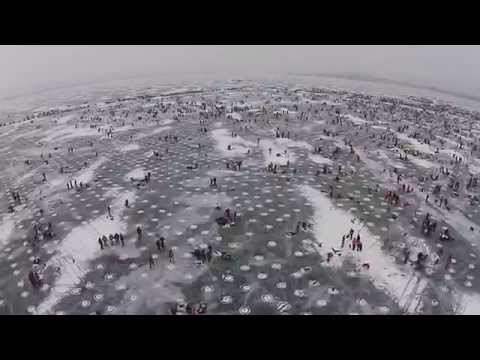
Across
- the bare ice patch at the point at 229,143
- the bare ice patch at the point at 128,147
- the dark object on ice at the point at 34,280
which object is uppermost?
the dark object on ice at the point at 34,280

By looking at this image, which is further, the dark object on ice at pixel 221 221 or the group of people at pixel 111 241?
the dark object on ice at pixel 221 221

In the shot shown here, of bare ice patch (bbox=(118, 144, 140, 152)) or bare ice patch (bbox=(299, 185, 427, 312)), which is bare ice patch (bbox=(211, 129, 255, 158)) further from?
bare ice patch (bbox=(299, 185, 427, 312))

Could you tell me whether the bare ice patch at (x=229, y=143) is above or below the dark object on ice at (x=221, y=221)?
below

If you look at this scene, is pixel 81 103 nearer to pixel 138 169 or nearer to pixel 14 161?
pixel 14 161

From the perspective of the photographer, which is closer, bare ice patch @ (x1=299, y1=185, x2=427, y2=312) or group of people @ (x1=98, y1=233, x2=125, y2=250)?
bare ice patch @ (x1=299, y1=185, x2=427, y2=312)

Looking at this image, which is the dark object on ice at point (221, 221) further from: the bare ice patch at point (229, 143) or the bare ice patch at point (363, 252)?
the bare ice patch at point (229, 143)

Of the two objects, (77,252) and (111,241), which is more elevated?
(111,241)

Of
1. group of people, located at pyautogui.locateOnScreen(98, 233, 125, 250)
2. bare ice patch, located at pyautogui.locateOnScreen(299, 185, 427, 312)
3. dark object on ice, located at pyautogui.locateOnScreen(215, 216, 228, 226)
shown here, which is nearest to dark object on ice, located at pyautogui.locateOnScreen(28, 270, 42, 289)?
group of people, located at pyautogui.locateOnScreen(98, 233, 125, 250)

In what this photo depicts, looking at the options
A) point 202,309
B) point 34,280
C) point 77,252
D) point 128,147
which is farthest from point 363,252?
point 128,147

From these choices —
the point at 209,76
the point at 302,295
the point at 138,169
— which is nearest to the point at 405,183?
the point at 302,295

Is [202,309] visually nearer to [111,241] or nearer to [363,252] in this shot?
[111,241]

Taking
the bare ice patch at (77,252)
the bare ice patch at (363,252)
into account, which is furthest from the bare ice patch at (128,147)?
the bare ice patch at (363,252)
